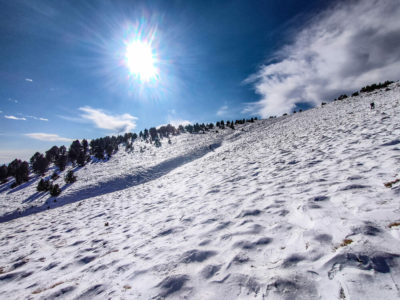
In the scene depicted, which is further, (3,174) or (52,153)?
(52,153)

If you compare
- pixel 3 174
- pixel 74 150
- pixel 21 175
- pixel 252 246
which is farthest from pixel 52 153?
pixel 252 246

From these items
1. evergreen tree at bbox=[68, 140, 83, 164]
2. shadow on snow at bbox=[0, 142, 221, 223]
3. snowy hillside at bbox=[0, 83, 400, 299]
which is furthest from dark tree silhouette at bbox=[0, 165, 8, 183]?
snowy hillside at bbox=[0, 83, 400, 299]

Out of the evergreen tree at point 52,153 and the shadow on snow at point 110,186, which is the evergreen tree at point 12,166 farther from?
the shadow on snow at point 110,186

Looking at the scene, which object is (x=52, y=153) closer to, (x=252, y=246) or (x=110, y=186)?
(x=110, y=186)

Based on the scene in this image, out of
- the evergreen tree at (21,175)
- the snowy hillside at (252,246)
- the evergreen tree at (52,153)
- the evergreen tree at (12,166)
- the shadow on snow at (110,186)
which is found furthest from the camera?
the evergreen tree at (52,153)

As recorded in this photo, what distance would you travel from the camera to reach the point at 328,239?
2.67 metres

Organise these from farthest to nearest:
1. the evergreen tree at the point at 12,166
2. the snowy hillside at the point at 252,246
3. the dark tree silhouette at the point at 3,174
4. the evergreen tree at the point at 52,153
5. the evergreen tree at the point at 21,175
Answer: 1. the evergreen tree at the point at 52,153
2. the evergreen tree at the point at 12,166
3. the dark tree silhouette at the point at 3,174
4. the evergreen tree at the point at 21,175
5. the snowy hillside at the point at 252,246

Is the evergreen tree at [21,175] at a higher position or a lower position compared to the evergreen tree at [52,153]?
lower

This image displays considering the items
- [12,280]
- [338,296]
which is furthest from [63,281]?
[338,296]

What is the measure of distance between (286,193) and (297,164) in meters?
2.84

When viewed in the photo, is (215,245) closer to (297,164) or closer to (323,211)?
(323,211)

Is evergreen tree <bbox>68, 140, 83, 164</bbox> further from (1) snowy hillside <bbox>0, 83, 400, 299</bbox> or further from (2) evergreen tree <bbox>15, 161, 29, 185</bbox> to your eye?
(1) snowy hillside <bbox>0, 83, 400, 299</bbox>

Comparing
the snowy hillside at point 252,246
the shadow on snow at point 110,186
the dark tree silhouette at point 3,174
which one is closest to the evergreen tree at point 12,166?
the dark tree silhouette at point 3,174

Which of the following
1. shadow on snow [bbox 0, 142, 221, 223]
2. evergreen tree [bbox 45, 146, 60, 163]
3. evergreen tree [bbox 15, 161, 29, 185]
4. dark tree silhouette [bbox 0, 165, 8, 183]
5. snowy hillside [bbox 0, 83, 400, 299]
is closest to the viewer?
snowy hillside [bbox 0, 83, 400, 299]
